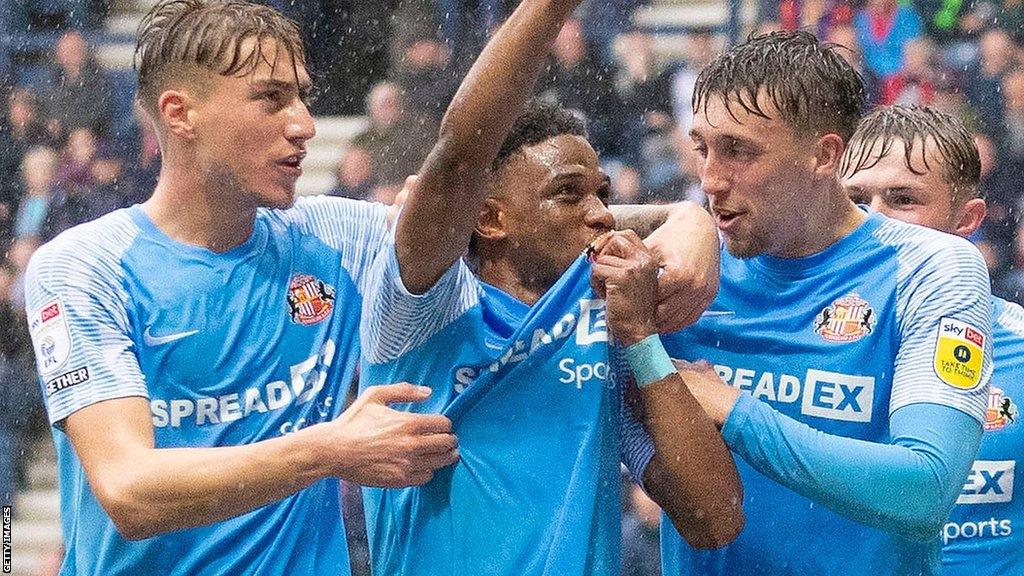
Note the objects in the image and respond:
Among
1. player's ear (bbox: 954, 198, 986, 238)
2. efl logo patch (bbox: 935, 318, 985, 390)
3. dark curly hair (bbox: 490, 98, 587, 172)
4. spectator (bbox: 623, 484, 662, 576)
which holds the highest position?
dark curly hair (bbox: 490, 98, 587, 172)

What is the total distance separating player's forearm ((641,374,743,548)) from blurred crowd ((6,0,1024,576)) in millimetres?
5278

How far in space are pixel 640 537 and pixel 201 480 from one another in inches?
185

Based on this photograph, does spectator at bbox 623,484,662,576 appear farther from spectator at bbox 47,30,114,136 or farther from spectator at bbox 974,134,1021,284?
spectator at bbox 47,30,114,136

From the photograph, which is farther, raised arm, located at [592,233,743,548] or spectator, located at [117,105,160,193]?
spectator, located at [117,105,160,193]

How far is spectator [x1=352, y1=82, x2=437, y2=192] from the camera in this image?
8562mm

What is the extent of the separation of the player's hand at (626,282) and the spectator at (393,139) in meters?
5.61

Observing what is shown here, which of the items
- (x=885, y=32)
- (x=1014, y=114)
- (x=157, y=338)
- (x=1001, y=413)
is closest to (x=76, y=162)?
(x=885, y=32)

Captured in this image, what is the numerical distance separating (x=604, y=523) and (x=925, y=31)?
6572 mm

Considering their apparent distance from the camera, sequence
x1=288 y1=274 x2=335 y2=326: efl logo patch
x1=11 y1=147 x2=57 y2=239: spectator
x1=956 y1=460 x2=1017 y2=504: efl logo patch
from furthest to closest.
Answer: x1=11 y1=147 x2=57 y2=239: spectator < x1=956 y1=460 x2=1017 y2=504: efl logo patch < x1=288 y1=274 x2=335 y2=326: efl logo patch

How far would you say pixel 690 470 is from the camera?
2.96m

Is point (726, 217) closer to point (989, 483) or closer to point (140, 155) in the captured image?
point (989, 483)

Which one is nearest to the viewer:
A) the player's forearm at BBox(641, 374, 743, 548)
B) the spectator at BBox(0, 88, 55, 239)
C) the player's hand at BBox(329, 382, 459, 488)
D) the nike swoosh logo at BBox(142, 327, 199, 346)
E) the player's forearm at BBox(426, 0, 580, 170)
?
the player's forearm at BBox(426, 0, 580, 170)

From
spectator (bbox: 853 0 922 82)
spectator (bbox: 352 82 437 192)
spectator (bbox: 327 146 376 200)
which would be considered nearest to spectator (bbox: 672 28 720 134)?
spectator (bbox: 853 0 922 82)

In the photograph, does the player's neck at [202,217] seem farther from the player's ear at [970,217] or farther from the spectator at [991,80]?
the spectator at [991,80]
